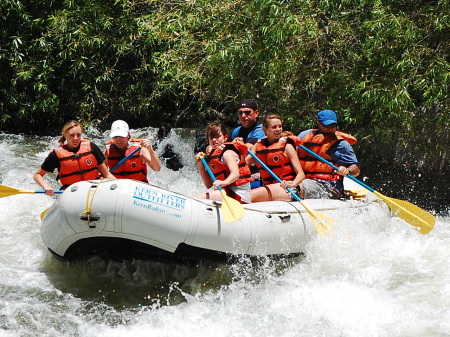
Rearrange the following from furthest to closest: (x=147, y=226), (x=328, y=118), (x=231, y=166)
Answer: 1. (x=328, y=118)
2. (x=231, y=166)
3. (x=147, y=226)

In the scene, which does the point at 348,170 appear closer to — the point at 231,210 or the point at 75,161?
the point at 231,210

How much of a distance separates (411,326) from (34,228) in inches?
139

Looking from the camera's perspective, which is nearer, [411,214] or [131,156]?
[131,156]

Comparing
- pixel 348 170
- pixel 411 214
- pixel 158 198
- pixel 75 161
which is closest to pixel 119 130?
pixel 75 161

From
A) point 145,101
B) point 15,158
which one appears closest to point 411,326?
point 15,158

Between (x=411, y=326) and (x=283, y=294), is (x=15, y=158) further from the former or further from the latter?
(x=411, y=326)

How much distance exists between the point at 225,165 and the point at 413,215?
1.78 m

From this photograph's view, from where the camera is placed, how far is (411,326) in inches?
175

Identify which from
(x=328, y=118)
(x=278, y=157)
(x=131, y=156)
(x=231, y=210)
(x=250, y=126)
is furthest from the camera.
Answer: (x=250, y=126)

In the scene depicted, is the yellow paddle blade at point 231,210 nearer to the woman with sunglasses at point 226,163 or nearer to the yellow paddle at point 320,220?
the woman with sunglasses at point 226,163

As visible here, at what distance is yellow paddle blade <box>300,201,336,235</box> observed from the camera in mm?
5152

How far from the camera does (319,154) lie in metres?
5.82

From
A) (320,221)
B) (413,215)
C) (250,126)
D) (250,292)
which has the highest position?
(250,126)

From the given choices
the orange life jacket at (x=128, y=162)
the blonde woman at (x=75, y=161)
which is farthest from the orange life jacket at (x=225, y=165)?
the blonde woman at (x=75, y=161)
